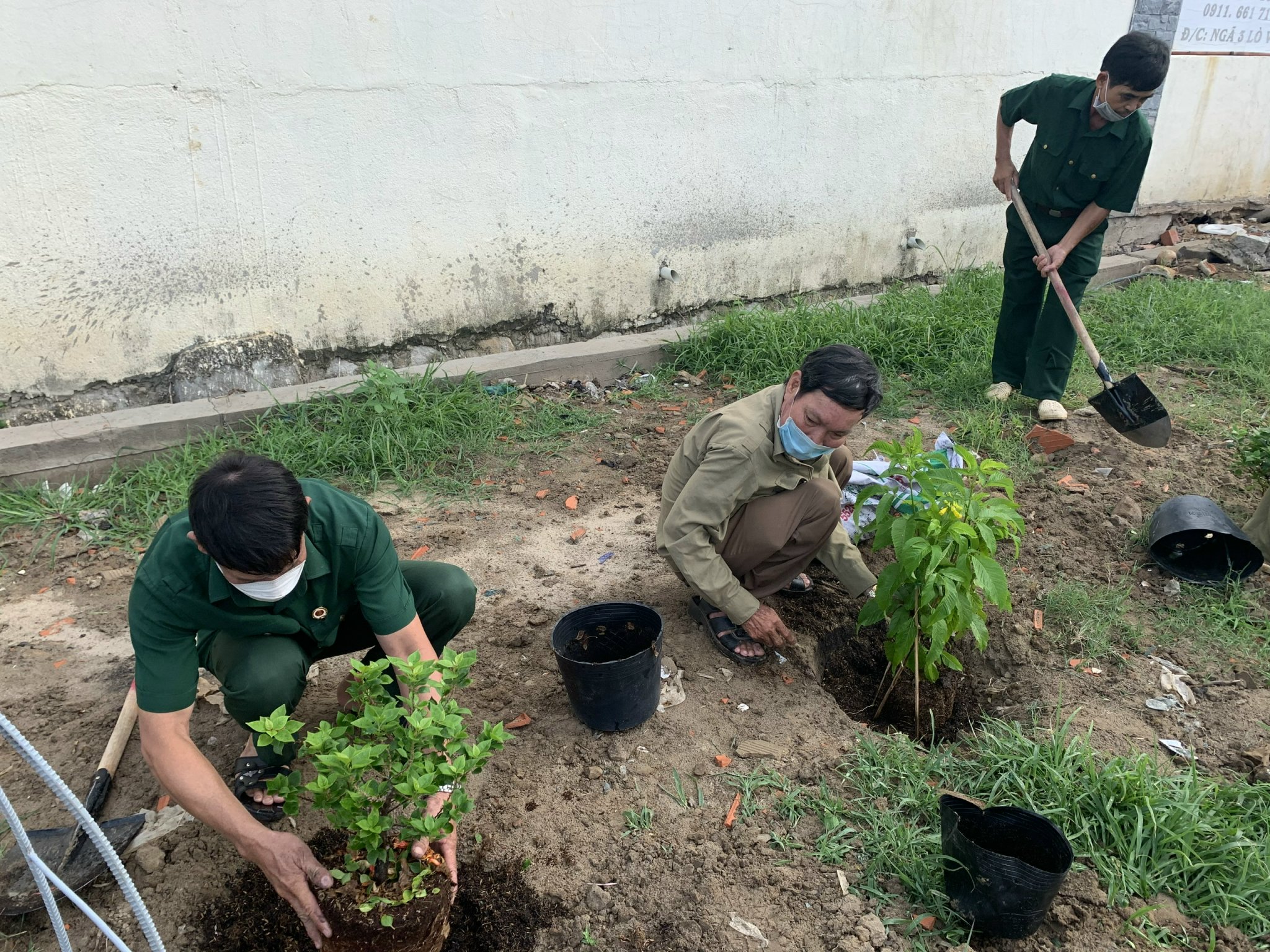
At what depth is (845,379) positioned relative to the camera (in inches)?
103

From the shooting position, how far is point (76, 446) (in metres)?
4.05

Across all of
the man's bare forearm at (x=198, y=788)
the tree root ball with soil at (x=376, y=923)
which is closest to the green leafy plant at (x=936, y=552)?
the tree root ball with soil at (x=376, y=923)

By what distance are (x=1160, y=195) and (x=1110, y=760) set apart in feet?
27.6

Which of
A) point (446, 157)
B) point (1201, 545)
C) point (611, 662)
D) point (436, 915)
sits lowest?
point (1201, 545)

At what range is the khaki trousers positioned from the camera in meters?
2.93

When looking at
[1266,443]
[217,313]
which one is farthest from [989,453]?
[217,313]

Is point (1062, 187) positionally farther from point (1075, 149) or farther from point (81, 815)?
point (81, 815)

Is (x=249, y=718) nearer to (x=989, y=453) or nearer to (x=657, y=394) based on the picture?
(x=657, y=394)

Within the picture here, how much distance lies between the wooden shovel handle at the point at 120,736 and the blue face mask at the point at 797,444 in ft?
6.80

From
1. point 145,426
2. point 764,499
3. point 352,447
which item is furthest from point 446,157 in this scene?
point 764,499

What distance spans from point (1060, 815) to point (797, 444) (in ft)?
4.16

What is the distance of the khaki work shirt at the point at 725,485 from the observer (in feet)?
9.09

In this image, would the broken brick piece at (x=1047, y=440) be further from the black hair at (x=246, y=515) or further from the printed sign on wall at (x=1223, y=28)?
the printed sign on wall at (x=1223, y=28)

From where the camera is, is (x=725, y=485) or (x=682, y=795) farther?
(x=725, y=485)
